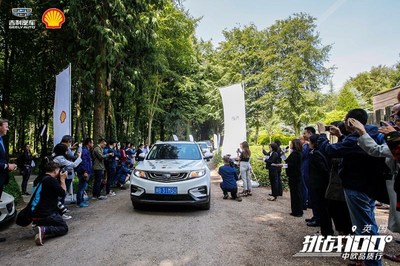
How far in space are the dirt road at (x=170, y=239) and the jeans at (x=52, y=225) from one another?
5.3 inches

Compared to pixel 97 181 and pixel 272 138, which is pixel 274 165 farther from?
pixel 272 138

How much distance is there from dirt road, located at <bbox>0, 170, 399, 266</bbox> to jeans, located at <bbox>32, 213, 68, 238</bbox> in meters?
0.13

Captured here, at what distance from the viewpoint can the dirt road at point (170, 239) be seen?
392 centimetres

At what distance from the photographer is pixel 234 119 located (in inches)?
474

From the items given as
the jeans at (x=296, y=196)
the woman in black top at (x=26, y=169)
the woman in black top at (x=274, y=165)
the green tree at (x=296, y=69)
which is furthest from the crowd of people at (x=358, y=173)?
the green tree at (x=296, y=69)

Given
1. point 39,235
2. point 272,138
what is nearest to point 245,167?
point 39,235

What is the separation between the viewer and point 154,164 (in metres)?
6.90

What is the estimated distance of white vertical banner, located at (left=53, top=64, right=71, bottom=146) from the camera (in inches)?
317

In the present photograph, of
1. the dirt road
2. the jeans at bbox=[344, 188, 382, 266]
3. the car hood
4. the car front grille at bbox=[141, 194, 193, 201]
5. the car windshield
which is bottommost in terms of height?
the dirt road

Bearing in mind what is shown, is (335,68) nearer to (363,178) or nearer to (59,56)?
(59,56)

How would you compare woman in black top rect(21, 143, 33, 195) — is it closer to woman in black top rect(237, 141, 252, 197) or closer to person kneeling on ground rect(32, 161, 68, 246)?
person kneeling on ground rect(32, 161, 68, 246)

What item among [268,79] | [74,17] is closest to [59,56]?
[74,17]

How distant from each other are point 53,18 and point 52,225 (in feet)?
34.6

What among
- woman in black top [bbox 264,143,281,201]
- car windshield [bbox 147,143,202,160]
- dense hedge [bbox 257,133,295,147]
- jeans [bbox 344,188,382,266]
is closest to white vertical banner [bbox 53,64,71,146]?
car windshield [bbox 147,143,202,160]
